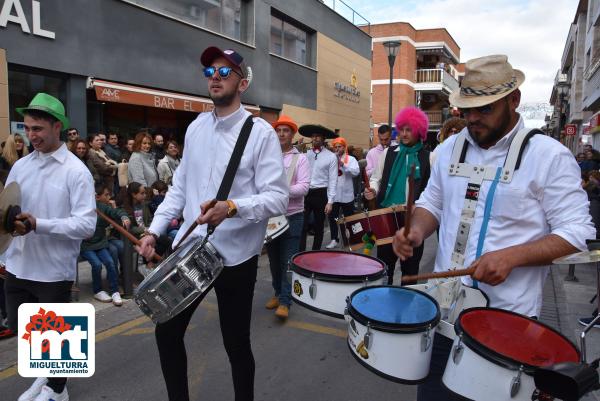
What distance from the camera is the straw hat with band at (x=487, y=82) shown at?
198cm

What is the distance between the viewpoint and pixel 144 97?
10.8m

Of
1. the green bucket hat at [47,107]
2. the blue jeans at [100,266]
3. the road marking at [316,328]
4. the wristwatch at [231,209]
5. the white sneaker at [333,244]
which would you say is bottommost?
the road marking at [316,328]

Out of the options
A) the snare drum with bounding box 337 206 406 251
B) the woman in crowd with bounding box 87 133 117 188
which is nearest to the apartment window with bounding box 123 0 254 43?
the woman in crowd with bounding box 87 133 117 188

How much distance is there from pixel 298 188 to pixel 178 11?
30.2 feet

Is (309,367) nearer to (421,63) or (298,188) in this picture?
→ (298,188)

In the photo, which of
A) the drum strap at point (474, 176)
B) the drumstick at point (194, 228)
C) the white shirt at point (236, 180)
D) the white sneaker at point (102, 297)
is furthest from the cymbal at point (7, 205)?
the white sneaker at point (102, 297)

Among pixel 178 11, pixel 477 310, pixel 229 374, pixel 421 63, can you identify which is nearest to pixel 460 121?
pixel 229 374

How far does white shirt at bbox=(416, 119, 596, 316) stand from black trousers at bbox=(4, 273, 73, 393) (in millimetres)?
2468

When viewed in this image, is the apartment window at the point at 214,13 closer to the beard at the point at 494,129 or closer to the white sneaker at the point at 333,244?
the white sneaker at the point at 333,244

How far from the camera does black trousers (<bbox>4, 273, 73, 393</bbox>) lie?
3023 millimetres

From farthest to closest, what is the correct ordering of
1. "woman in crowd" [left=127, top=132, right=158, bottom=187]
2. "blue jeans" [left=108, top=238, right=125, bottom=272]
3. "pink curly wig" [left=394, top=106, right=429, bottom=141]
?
"woman in crowd" [left=127, top=132, right=158, bottom=187] → "blue jeans" [left=108, top=238, right=125, bottom=272] → "pink curly wig" [left=394, top=106, right=429, bottom=141]

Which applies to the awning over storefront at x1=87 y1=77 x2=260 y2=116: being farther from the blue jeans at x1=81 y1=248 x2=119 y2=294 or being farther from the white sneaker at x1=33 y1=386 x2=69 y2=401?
the white sneaker at x1=33 y1=386 x2=69 y2=401

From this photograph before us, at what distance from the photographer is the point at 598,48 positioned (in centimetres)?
2386

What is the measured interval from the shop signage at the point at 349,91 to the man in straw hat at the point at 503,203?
64.0ft
